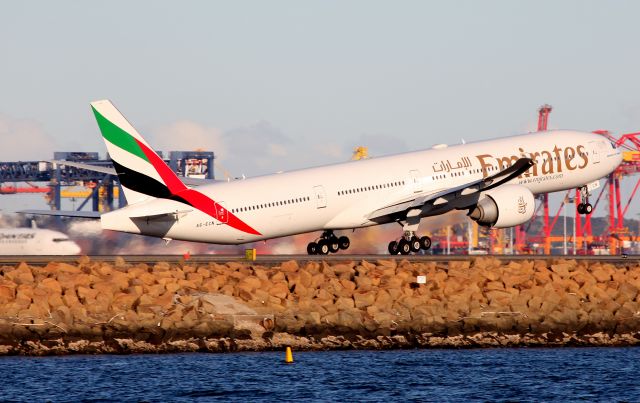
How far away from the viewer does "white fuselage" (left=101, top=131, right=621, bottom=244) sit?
59.1 metres

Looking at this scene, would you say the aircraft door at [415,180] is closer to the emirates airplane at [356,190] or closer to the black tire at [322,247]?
the emirates airplane at [356,190]

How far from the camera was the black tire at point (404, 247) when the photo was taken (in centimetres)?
6612

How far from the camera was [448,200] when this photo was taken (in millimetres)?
64625

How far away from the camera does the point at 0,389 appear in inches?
1537

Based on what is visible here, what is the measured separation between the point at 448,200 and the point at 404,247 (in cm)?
352

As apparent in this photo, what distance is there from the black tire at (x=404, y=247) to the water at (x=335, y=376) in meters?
18.3

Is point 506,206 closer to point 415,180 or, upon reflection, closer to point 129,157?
point 415,180

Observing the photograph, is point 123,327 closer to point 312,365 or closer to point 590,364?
point 312,365

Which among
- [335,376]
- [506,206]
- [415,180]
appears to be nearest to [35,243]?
[415,180]

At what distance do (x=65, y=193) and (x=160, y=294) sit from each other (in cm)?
12118

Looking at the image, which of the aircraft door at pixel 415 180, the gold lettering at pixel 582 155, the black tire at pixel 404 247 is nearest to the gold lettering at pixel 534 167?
the gold lettering at pixel 582 155

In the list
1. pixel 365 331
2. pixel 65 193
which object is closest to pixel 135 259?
pixel 365 331

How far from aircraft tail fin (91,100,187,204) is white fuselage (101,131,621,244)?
587 mm

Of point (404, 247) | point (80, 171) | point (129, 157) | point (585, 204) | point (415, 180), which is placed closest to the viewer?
point (129, 157)
